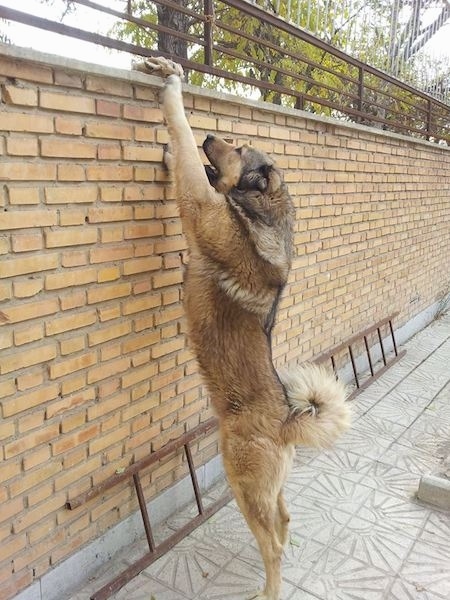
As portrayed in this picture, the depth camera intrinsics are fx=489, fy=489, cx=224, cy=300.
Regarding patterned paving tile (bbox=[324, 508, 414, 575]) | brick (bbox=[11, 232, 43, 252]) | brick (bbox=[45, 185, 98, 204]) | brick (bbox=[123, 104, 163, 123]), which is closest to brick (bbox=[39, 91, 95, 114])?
brick (bbox=[123, 104, 163, 123])

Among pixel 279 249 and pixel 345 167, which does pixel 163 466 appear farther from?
pixel 345 167

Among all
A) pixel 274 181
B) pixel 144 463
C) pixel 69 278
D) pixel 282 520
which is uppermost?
pixel 274 181

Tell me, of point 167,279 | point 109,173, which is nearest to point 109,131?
point 109,173

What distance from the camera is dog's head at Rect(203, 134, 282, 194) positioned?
9.04ft

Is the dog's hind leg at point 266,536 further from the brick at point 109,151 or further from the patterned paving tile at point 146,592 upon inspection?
the brick at point 109,151

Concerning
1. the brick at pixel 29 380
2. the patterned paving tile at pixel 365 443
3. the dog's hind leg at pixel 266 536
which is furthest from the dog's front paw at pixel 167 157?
the patterned paving tile at pixel 365 443

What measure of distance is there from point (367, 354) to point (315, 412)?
10.9ft

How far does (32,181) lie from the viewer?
6.94ft

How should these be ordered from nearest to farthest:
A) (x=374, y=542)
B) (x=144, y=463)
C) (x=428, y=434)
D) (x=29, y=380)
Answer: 1. (x=29, y=380)
2. (x=144, y=463)
3. (x=374, y=542)
4. (x=428, y=434)

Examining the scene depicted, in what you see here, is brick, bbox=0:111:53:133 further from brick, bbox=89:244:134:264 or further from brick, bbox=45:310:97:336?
brick, bbox=45:310:97:336

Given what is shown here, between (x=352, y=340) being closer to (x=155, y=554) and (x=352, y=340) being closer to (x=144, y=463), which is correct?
(x=144, y=463)

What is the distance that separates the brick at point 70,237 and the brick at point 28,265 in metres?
0.06

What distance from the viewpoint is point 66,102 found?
2205mm

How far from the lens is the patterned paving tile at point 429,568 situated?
108 inches
